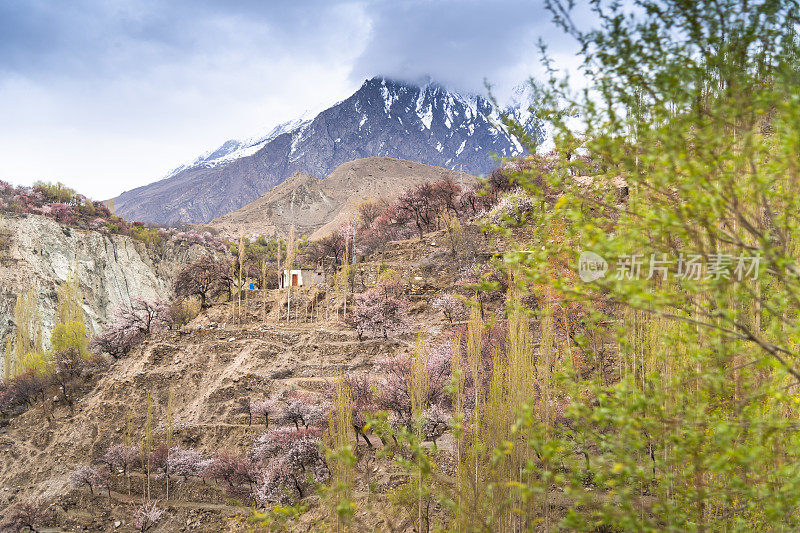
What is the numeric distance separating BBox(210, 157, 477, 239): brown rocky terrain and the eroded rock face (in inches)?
1051

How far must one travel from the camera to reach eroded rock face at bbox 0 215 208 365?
31.2m

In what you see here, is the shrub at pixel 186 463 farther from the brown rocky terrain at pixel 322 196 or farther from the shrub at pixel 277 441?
the brown rocky terrain at pixel 322 196

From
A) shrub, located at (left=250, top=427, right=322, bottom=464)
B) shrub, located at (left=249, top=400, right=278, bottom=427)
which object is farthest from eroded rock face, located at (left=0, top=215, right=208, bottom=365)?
shrub, located at (left=250, top=427, right=322, bottom=464)

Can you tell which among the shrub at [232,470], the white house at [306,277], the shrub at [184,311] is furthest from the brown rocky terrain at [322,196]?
the shrub at [232,470]

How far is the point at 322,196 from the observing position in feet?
272

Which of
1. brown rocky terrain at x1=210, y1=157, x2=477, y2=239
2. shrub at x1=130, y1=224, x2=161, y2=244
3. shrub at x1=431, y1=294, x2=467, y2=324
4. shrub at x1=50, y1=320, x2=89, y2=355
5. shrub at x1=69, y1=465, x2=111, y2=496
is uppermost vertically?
brown rocky terrain at x1=210, y1=157, x2=477, y2=239

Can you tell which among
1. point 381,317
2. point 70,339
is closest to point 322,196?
point 70,339

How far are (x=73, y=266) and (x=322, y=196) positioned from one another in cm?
5131

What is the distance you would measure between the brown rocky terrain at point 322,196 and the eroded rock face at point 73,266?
26689mm

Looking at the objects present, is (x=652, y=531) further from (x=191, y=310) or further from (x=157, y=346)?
(x=191, y=310)

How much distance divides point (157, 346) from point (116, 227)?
1190 inches

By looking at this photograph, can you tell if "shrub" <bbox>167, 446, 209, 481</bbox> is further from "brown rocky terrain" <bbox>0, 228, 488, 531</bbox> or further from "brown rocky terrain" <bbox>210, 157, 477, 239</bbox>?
"brown rocky terrain" <bbox>210, 157, 477, 239</bbox>

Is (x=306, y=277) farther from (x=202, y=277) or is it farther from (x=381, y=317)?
(x=381, y=317)

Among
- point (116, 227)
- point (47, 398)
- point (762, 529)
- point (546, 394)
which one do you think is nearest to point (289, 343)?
point (47, 398)
